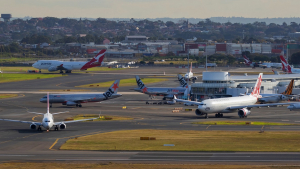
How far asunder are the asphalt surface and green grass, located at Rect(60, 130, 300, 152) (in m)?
2.50

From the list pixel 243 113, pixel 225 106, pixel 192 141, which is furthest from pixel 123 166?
pixel 243 113

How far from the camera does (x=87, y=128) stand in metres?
75.8

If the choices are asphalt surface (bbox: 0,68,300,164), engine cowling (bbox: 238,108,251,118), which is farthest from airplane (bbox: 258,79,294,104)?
engine cowling (bbox: 238,108,251,118)

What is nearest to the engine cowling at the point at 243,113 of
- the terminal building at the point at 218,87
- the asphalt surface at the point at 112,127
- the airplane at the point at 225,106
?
the airplane at the point at 225,106

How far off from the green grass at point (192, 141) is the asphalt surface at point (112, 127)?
250cm

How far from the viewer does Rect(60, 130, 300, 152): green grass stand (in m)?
57.8

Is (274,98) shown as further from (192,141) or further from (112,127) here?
(192,141)

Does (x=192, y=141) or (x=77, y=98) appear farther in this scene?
(x=77, y=98)

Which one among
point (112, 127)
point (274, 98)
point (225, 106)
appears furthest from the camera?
point (274, 98)

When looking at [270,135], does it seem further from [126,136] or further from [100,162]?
[100,162]

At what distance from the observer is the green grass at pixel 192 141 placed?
5784 centimetres

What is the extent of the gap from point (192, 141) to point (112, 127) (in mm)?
18494

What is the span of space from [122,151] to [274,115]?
45.3 metres

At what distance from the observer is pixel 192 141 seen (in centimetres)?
6244
